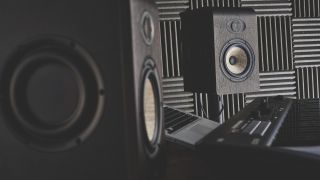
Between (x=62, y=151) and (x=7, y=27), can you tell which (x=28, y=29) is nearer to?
(x=7, y=27)

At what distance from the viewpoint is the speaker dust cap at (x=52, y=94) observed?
2.05ft

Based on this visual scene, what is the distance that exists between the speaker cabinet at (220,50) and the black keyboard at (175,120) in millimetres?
432

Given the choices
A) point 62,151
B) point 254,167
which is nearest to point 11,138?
point 62,151

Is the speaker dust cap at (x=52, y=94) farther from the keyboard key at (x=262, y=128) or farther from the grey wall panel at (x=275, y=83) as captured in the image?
the grey wall panel at (x=275, y=83)

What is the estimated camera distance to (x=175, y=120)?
1128 mm

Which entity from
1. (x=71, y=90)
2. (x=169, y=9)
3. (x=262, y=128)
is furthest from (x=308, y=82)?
(x=71, y=90)

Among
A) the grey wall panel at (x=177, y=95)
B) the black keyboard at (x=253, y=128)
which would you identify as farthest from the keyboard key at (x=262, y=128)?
the grey wall panel at (x=177, y=95)

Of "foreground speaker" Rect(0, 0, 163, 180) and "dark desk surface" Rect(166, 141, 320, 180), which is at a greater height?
"foreground speaker" Rect(0, 0, 163, 180)

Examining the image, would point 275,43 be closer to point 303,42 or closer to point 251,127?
point 303,42

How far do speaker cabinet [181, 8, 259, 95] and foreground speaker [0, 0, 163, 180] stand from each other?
3.43 feet

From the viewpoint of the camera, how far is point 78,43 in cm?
62

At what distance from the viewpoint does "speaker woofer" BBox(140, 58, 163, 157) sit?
66 cm

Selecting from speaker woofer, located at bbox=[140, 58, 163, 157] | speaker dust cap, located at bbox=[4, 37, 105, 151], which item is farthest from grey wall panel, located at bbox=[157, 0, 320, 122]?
speaker dust cap, located at bbox=[4, 37, 105, 151]

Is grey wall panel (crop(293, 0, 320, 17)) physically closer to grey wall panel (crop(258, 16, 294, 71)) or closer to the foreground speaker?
grey wall panel (crop(258, 16, 294, 71))
